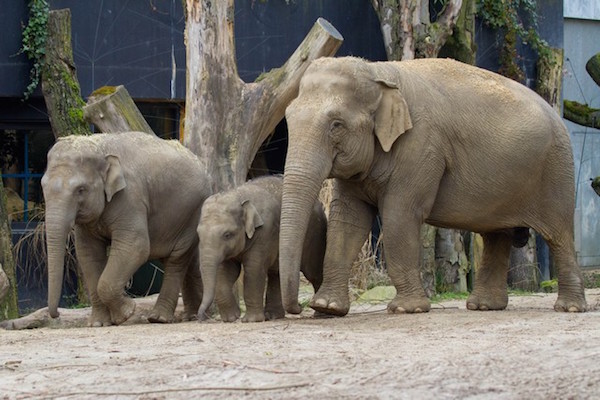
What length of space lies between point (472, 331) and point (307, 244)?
2420 mm

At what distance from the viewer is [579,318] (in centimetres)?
A: 1009

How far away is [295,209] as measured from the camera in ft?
31.7

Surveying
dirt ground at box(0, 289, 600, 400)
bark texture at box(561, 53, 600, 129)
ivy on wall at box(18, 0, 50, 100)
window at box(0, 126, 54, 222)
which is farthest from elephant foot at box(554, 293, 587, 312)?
bark texture at box(561, 53, 600, 129)

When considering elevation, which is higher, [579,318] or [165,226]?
[165,226]

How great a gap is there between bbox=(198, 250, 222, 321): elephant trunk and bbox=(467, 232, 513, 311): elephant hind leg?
2.52m

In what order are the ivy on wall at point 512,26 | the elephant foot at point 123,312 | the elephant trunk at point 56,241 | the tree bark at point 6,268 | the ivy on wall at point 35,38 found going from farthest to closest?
the ivy on wall at point 512,26, the ivy on wall at point 35,38, the tree bark at point 6,268, the elephant foot at point 123,312, the elephant trunk at point 56,241

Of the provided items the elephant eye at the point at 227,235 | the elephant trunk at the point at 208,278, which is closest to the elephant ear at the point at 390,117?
the elephant eye at the point at 227,235

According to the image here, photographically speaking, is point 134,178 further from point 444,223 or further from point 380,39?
point 380,39

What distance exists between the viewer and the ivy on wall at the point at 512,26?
17812 millimetres

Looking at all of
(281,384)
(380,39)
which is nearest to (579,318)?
(281,384)

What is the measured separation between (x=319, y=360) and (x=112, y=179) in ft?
11.8

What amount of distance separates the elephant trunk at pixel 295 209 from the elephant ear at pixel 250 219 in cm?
67

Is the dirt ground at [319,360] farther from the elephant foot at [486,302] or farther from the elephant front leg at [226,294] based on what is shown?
the elephant foot at [486,302]

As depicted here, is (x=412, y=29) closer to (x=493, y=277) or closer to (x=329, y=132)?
(x=493, y=277)
